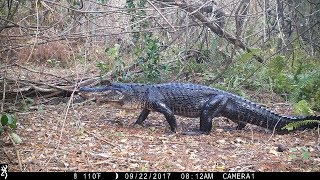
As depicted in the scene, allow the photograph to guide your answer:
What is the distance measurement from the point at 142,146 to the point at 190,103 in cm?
125

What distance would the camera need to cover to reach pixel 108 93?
6.15m

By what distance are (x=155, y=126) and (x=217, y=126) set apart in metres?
1.00

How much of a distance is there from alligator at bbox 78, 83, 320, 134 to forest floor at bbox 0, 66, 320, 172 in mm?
190

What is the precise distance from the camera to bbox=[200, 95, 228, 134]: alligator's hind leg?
590 cm

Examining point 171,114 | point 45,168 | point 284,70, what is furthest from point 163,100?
point 284,70

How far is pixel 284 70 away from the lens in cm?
895

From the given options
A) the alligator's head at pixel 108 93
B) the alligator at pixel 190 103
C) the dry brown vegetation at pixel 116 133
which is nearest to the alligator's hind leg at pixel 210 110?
the alligator at pixel 190 103

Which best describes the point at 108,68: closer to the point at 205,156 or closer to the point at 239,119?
the point at 239,119

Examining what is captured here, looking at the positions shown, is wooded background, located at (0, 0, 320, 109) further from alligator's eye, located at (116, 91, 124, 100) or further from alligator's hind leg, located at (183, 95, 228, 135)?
alligator's hind leg, located at (183, 95, 228, 135)

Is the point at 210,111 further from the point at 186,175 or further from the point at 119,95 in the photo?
the point at 186,175

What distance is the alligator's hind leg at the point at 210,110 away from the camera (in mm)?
5898
